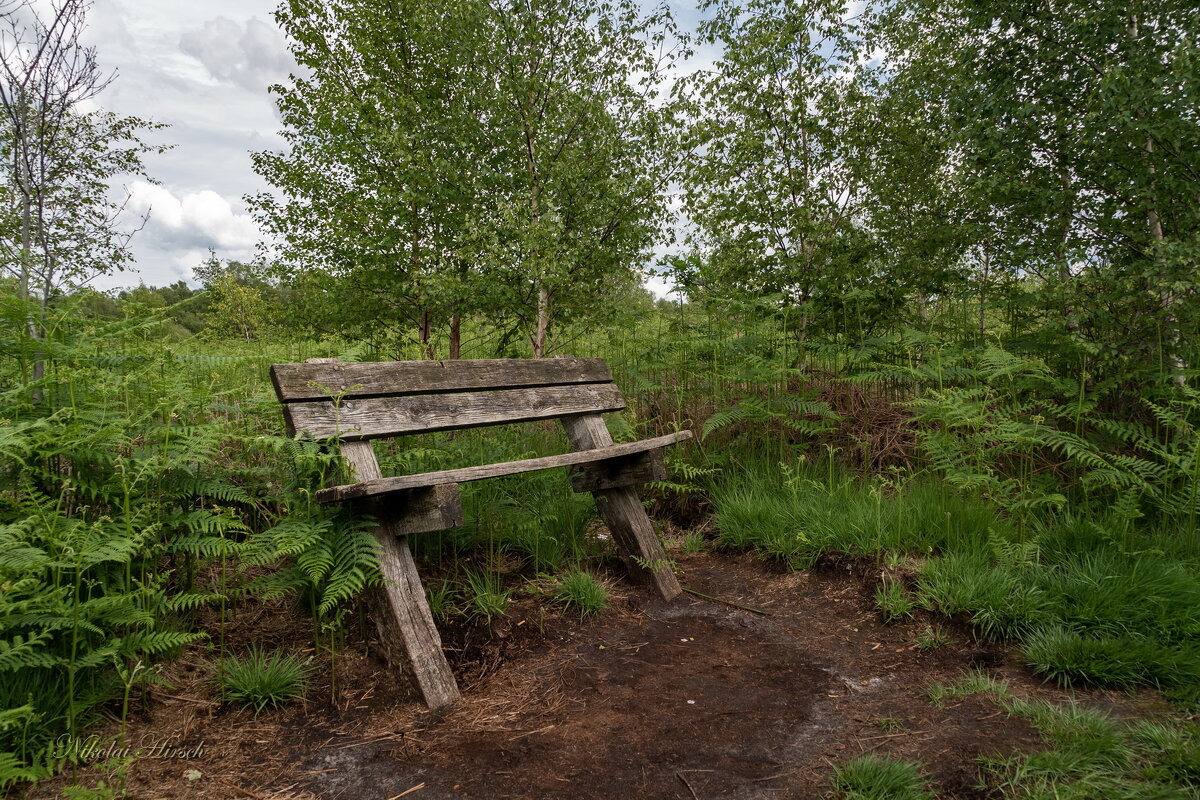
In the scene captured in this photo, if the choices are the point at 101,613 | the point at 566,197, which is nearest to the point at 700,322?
the point at 566,197

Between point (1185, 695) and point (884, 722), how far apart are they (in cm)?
111

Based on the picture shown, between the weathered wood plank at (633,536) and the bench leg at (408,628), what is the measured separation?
1360 millimetres

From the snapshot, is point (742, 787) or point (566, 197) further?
point (566, 197)

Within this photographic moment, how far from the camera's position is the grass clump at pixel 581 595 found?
10.9ft

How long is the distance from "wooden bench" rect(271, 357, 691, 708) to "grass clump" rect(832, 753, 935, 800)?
59.0 inches

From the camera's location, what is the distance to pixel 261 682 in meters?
2.42

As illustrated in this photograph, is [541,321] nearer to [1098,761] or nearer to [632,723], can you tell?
[632,723]

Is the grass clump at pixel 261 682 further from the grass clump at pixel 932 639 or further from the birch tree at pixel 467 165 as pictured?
the birch tree at pixel 467 165

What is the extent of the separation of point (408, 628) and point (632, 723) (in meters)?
0.97

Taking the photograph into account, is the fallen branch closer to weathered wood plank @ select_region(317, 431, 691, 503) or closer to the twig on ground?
weathered wood plank @ select_region(317, 431, 691, 503)

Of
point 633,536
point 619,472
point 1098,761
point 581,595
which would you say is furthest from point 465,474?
point 1098,761

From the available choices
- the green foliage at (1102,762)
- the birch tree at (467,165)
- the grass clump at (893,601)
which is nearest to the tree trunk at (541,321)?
the birch tree at (467,165)

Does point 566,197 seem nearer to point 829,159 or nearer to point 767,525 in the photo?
point 829,159

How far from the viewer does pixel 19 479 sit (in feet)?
7.64
